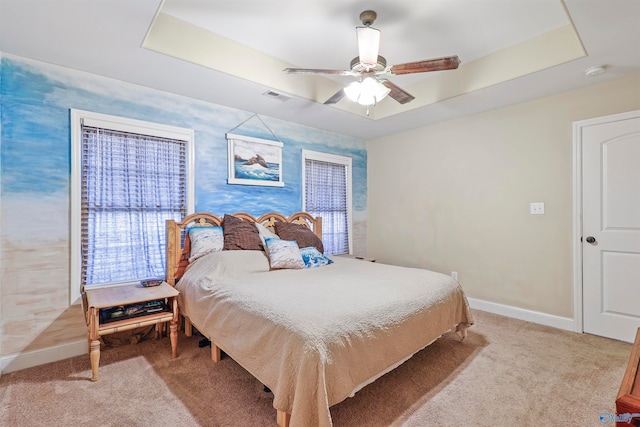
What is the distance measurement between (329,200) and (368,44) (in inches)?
103

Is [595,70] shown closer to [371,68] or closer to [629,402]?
Result: [371,68]

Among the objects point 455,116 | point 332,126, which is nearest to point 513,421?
point 455,116

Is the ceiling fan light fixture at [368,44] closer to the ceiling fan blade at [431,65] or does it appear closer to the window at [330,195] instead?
the ceiling fan blade at [431,65]

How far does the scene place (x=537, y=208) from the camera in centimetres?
319

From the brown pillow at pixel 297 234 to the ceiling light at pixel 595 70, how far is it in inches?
116

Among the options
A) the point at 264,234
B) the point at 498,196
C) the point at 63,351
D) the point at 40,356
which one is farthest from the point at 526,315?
the point at 40,356

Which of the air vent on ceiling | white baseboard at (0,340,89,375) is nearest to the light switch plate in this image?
the air vent on ceiling

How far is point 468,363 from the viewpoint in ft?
7.59

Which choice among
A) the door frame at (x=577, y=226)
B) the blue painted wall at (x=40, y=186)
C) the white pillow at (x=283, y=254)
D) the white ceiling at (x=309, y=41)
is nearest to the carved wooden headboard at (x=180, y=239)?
the white pillow at (x=283, y=254)

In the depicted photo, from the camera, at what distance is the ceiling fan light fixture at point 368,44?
77.4 inches

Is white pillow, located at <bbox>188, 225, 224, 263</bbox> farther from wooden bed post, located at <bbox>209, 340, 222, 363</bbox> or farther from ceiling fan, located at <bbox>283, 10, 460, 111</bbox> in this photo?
ceiling fan, located at <bbox>283, 10, 460, 111</bbox>

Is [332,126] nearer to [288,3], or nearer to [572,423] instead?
[288,3]

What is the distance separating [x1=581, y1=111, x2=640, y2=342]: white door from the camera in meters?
2.65

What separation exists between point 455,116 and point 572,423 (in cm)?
316
